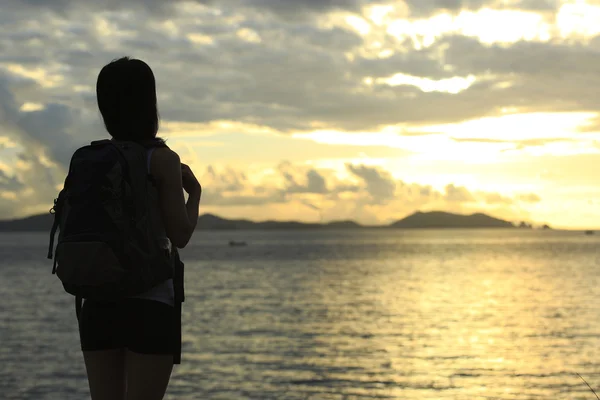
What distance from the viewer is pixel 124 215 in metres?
2.83

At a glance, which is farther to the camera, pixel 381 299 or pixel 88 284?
pixel 381 299

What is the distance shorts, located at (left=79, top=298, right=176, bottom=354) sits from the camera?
293 cm

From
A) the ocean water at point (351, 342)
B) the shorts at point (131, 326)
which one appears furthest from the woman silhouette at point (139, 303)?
the ocean water at point (351, 342)

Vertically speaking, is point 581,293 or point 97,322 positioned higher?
point 97,322

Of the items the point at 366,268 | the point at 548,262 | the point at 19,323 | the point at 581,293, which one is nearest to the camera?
the point at 19,323

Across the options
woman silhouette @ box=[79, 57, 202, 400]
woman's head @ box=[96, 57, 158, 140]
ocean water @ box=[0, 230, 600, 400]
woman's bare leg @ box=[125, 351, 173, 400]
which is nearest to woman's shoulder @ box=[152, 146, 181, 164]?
woman silhouette @ box=[79, 57, 202, 400]

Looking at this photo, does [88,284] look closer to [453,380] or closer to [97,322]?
[97,322]

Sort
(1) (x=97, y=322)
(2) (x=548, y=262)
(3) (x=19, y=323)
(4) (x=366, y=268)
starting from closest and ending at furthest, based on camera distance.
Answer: (1) (x=97, y=322), (3) (x=19, y=323), (4) (x=366, y=268), (2) (x=548, y=262)

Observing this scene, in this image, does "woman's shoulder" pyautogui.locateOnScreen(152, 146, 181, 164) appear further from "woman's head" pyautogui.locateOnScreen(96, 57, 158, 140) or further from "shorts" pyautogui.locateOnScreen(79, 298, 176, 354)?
"shorts" pyautogui.locateOnScreen(79, 298, 176, 354)

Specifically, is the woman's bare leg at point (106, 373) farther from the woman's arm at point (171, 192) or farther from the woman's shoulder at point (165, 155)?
the woman's shoulder at point (165, 155)

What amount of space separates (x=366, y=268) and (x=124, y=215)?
90.7 metres

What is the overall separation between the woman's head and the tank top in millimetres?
152

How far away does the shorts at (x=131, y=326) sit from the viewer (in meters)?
2.93

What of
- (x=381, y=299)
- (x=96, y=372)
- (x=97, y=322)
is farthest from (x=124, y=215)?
(x=381, y=299)
